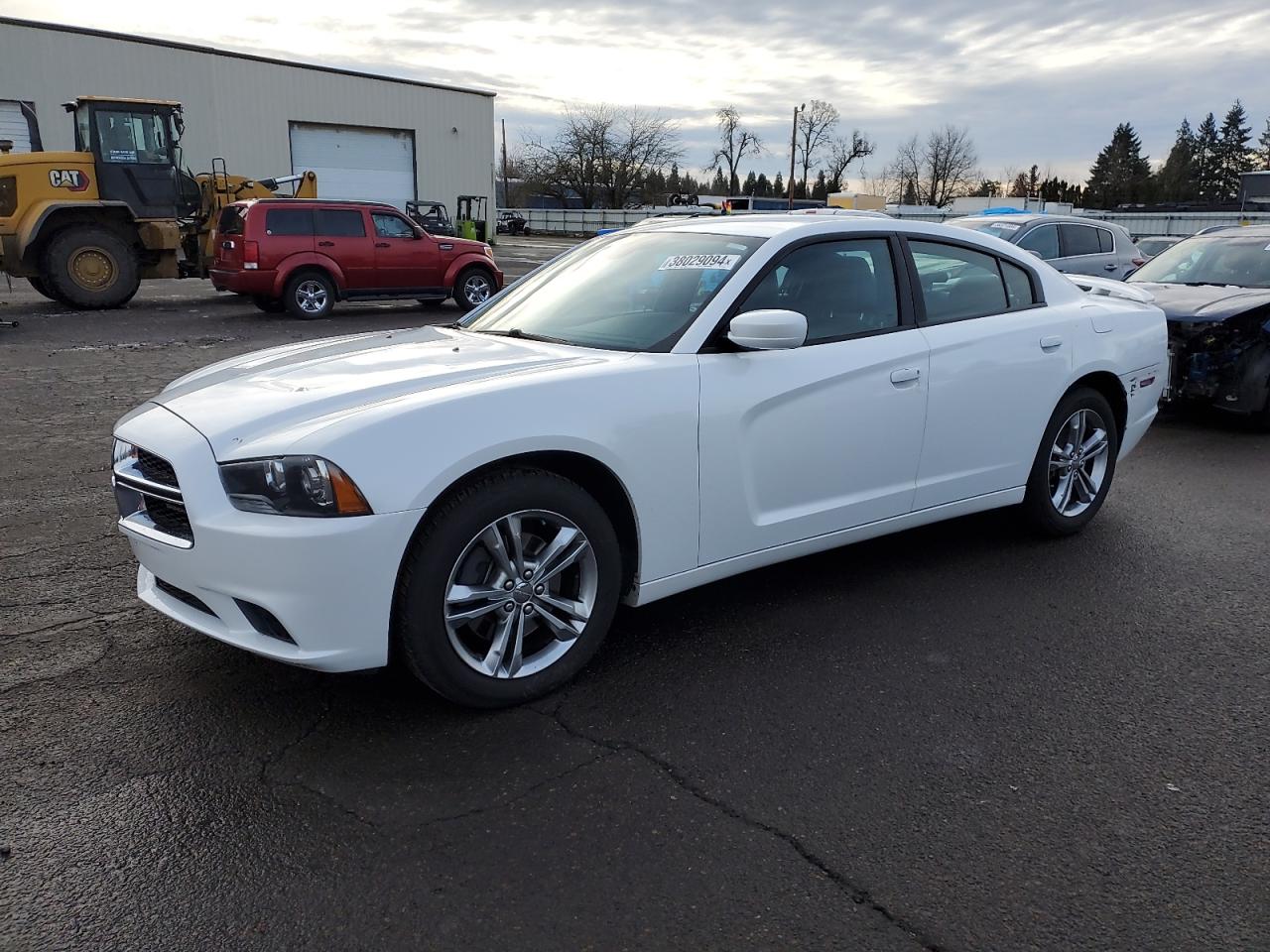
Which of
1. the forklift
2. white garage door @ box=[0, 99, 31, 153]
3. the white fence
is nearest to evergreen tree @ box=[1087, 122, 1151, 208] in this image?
the white fence

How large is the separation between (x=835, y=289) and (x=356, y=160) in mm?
38521

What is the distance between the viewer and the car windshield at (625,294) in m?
3.71

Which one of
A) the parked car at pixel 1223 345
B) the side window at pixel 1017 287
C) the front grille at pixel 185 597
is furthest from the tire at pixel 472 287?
the front grille at pixel 185 597

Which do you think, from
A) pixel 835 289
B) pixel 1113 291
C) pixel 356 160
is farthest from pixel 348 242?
pixel 356 160

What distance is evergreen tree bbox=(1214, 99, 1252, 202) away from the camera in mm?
93500

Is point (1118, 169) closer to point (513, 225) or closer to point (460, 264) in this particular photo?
point (513, 225)

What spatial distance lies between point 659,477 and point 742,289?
862 millimetres

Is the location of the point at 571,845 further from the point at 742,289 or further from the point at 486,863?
the point at 742,289

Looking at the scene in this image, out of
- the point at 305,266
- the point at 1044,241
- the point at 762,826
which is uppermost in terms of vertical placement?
the point at 1044,241

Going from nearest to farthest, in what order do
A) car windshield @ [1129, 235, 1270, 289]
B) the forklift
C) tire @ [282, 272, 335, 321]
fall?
car windshield @ [1129, 235, 1270, 289], tire @ [282, 272, 335, 321], the forklift

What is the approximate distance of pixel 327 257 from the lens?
1550cm

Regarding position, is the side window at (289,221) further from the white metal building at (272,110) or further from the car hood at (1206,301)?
the white metal building at (272,110)

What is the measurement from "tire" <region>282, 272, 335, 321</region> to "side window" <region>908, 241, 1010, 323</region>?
1283 cm

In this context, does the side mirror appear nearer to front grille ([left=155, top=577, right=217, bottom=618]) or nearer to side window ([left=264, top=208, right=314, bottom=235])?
front grille ([left=155, top=577, right=217, bottom=618])
